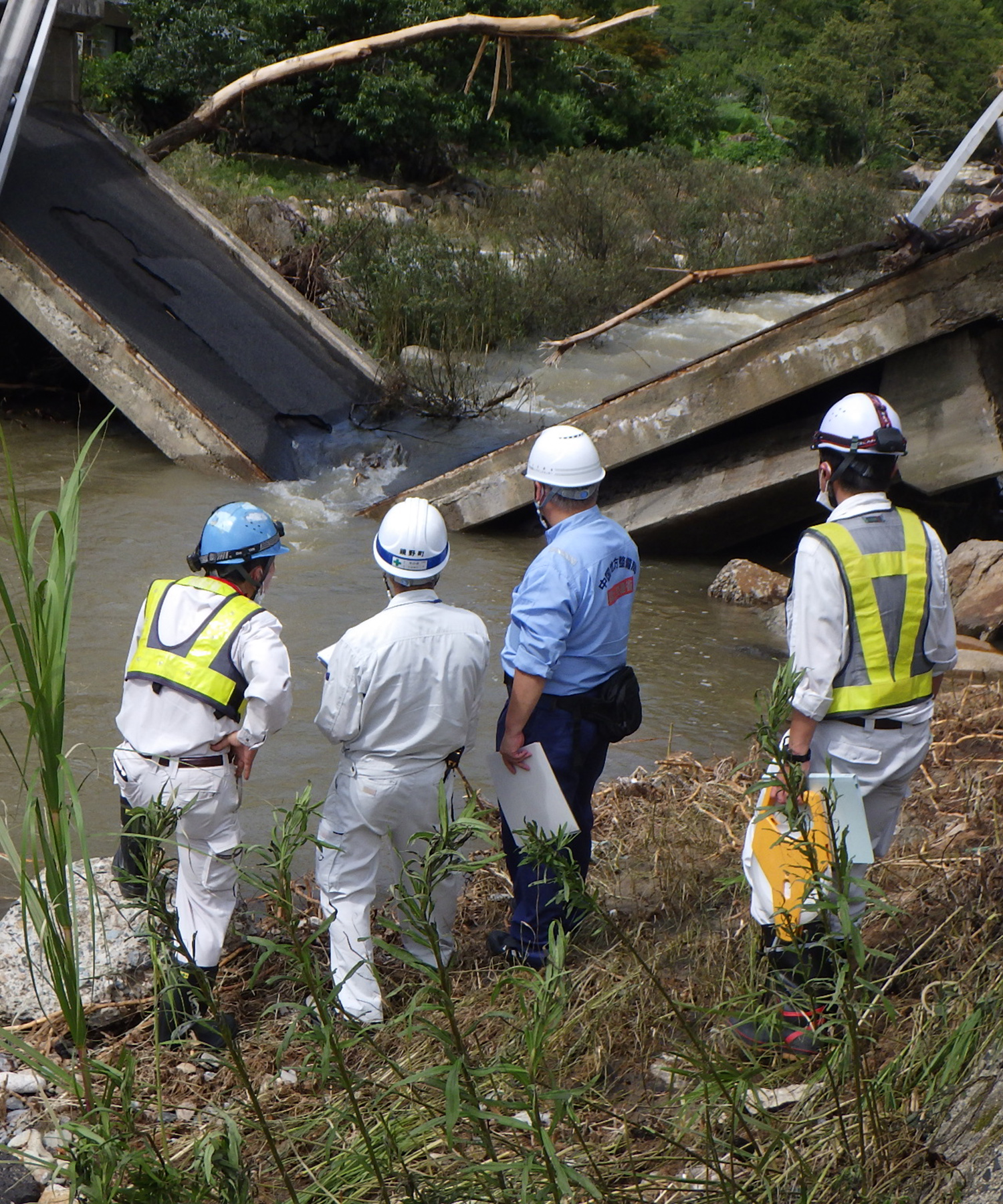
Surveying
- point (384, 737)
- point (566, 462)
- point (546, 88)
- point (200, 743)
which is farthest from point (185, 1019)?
point (546, 88)

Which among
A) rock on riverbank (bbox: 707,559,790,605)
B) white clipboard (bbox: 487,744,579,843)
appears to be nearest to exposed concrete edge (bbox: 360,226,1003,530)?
rock on riverbank (bbox: 707,559,790,605)

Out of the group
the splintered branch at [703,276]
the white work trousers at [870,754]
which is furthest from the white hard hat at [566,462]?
the splintered branch at [703,276]

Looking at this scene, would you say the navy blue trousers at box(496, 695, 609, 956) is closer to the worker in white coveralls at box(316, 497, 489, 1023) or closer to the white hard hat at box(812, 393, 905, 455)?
the worker in white coveralls at box(316, 497, 489, 1023)

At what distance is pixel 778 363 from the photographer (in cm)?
895

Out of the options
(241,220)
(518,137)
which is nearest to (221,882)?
(241,220)

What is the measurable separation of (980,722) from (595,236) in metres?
14.3

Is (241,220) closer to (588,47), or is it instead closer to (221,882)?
(221,882)

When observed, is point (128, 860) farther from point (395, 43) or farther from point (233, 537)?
point (395, 43)

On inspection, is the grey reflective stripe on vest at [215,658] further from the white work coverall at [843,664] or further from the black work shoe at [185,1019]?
the white work coverall at [843,664]

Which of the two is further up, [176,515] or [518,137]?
[518,137]

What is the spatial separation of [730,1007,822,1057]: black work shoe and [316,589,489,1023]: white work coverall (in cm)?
97

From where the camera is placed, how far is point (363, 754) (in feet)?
12.5

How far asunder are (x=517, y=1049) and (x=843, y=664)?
1.40 m

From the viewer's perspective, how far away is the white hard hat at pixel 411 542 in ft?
12.3
